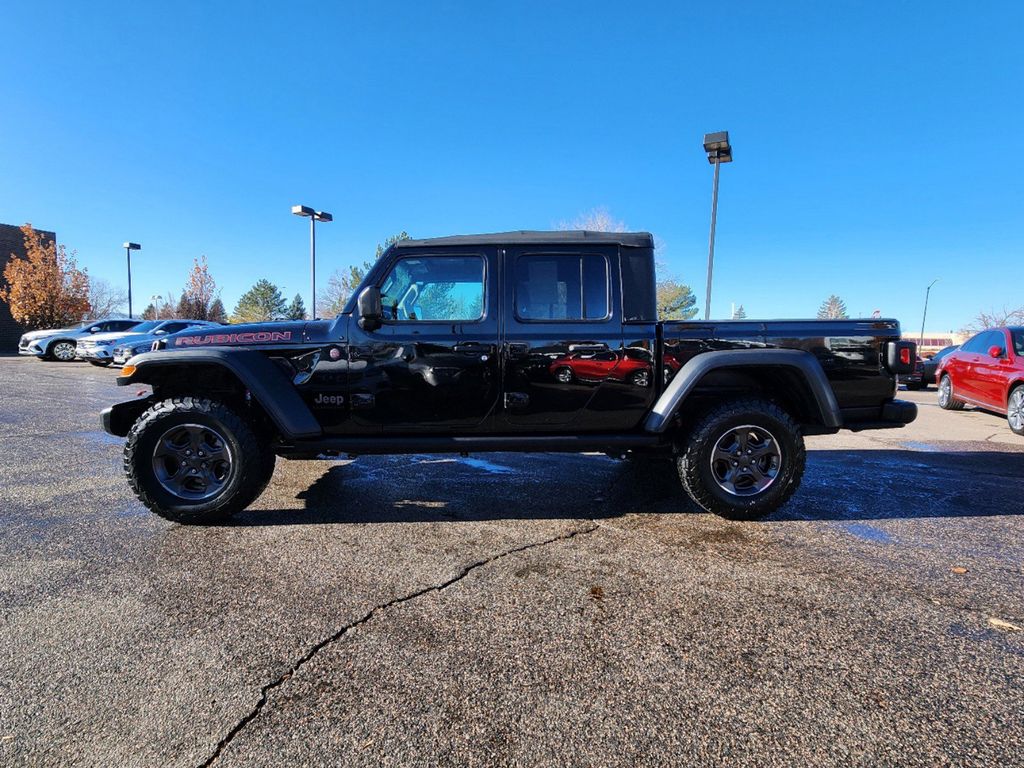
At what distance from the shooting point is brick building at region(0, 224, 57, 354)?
90.4 feet

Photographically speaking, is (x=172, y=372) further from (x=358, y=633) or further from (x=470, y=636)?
(x=470, y=636)

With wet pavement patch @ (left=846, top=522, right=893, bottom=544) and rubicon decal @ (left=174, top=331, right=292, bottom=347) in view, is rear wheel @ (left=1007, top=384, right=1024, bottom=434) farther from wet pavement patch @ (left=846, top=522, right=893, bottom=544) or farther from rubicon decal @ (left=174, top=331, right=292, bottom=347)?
rubicon decal @ (left=174, top=331, right=292, bottom=347)

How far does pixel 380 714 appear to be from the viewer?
1.75 meters

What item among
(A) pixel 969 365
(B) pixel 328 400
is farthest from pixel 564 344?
(A) pixel 969 365

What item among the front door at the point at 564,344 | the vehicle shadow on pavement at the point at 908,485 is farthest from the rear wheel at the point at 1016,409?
the front door at the point at 564,344

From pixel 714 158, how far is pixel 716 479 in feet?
31.9

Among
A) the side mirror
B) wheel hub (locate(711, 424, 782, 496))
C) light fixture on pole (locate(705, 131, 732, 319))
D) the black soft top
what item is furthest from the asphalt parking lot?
light fixture on pole (locate(705, 131, 732, 319))

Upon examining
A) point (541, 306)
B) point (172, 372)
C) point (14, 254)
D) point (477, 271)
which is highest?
point (14, 254)

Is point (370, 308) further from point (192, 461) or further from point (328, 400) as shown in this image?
point (192, 461)

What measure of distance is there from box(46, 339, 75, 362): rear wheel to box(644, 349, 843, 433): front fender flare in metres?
23.3

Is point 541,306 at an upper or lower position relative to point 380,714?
upper

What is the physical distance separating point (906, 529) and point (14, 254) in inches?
1520

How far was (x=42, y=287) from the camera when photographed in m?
26.7

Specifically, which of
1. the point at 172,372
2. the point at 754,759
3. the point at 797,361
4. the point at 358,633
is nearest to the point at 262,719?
the point at 358,633
